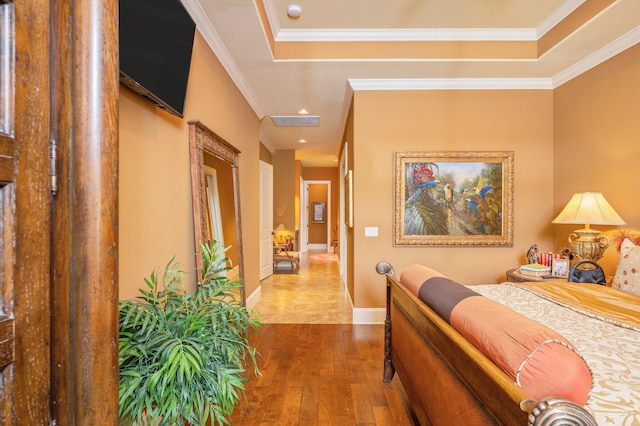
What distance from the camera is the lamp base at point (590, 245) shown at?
2.67m

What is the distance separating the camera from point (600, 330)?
1478mm

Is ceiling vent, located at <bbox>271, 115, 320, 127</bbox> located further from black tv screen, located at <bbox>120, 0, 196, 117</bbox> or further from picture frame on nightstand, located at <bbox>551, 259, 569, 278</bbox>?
picture frame on nightstand, located at <bbox>551, 259, 569, 278</bbox>

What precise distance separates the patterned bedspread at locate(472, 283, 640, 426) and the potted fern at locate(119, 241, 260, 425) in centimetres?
112

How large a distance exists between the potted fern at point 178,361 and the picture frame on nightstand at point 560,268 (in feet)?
9.68

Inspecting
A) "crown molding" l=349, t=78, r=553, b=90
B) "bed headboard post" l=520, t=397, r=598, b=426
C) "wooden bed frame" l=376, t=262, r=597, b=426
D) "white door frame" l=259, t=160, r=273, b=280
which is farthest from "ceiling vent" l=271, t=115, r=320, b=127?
"bed headboard post" l=520, t=397, r=598, b=426

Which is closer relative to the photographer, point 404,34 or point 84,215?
point 84,215

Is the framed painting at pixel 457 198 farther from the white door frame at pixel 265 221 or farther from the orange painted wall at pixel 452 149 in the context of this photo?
Answer: the white door frame at pixel 265 221

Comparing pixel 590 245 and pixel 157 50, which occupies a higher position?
pixel 157 50

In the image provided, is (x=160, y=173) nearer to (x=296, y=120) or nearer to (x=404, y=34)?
(x=404, y=34)

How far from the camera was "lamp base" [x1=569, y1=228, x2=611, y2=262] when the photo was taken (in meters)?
2.67

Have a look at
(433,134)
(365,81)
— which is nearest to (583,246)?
(433,134)

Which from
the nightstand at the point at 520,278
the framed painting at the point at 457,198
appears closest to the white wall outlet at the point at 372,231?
the framed painting at the point at 457,198

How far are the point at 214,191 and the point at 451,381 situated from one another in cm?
227

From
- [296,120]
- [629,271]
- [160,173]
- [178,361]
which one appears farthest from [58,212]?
[296,120]
